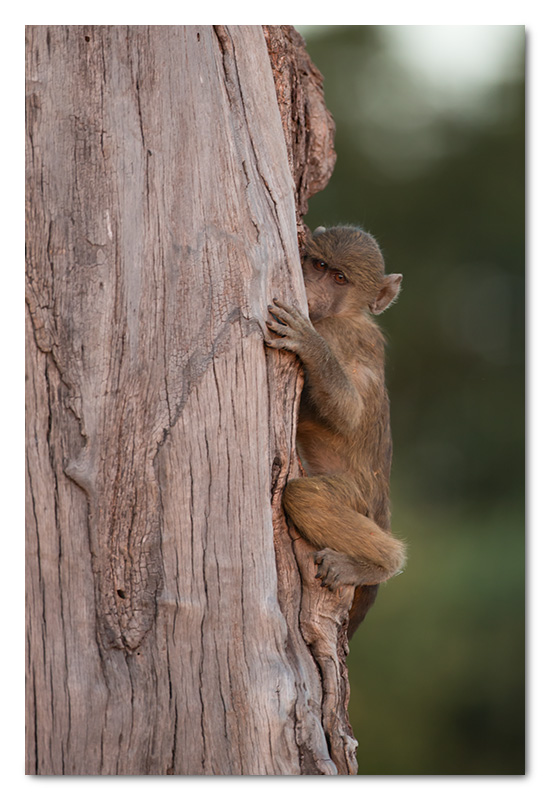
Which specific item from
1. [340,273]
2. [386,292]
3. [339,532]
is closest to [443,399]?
[386,292]

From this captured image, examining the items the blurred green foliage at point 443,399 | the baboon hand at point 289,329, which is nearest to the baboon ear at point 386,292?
the blurred green foliage at point 443,399

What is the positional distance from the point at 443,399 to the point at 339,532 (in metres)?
3.23

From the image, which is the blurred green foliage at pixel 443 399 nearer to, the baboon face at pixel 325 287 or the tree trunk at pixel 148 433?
the baboon face at pixel 325 287

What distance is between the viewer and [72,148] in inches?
111

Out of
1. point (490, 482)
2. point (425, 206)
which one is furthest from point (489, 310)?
point (425, 206)

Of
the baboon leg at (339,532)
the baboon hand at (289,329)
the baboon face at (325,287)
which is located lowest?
the baboon leg at (339,532)

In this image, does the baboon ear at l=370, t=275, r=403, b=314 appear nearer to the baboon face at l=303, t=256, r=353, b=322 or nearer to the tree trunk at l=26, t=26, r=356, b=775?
the baboon face at l=303, t=256, r=353, b=322

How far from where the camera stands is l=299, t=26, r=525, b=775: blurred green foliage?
3811 millimetres

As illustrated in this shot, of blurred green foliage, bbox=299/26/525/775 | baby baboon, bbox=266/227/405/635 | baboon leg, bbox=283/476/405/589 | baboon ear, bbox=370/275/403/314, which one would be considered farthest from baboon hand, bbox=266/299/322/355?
blurred green foliage, bbox=299/26/525/775

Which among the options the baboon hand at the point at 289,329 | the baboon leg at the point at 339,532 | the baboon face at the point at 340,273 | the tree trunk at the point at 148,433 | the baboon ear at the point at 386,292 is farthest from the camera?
the baboon ear at the point at 386,292

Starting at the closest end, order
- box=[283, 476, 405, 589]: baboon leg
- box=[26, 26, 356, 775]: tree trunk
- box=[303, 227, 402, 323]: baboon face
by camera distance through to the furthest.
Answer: box=[26, 26, 356, 775]: tree trunk
box=[283, 476, 405, 589]: baboon leg
box=[303, 227, 402, 323]: baboon face

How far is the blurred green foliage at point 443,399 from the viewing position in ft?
12.5
